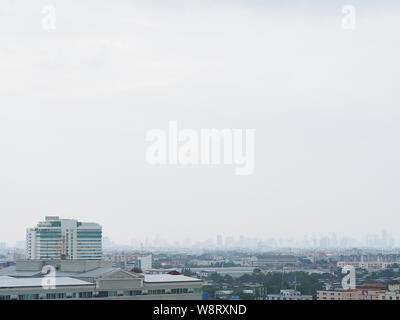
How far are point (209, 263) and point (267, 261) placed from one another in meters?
2.65

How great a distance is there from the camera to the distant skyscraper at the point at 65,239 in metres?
25.9

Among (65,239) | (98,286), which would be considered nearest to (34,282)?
(98,286)

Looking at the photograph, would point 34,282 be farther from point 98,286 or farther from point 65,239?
point 65,239

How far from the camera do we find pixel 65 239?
84.5 feet

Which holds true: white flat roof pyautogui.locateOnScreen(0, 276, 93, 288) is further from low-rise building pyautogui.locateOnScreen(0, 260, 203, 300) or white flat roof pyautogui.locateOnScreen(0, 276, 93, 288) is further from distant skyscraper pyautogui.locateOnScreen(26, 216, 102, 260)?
distant skyscraper pyautogui.locateOnScreen(26, 216, 102, 260)

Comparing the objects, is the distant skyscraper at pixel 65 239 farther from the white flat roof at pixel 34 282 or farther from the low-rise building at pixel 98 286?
the white flat roof at pixel 34 282

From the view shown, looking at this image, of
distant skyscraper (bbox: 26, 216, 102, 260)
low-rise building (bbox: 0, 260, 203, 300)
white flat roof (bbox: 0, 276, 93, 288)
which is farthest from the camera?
distant skyscraper (bbox: 26, 216, 102, 260)

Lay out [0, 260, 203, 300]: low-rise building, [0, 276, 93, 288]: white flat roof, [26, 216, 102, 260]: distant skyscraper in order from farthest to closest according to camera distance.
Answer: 1. [26, 216, 102, 260]: distant skyscraper
2. [0, 276, 93, 288]: white flat roof
3. [0, 260, 203, 300]: low-rise building

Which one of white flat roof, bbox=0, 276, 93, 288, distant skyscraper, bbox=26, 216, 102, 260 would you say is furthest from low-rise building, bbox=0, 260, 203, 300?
distant skyscraper, bbox=26, 216, 102, 260

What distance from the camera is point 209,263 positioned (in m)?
29.1

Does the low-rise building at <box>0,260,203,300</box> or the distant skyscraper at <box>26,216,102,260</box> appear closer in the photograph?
the low-rise building at <box>0,260,203,300</box>

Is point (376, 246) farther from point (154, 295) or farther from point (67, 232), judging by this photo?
point (154, 295)

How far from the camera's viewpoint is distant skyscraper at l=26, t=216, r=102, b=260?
25938 mm
